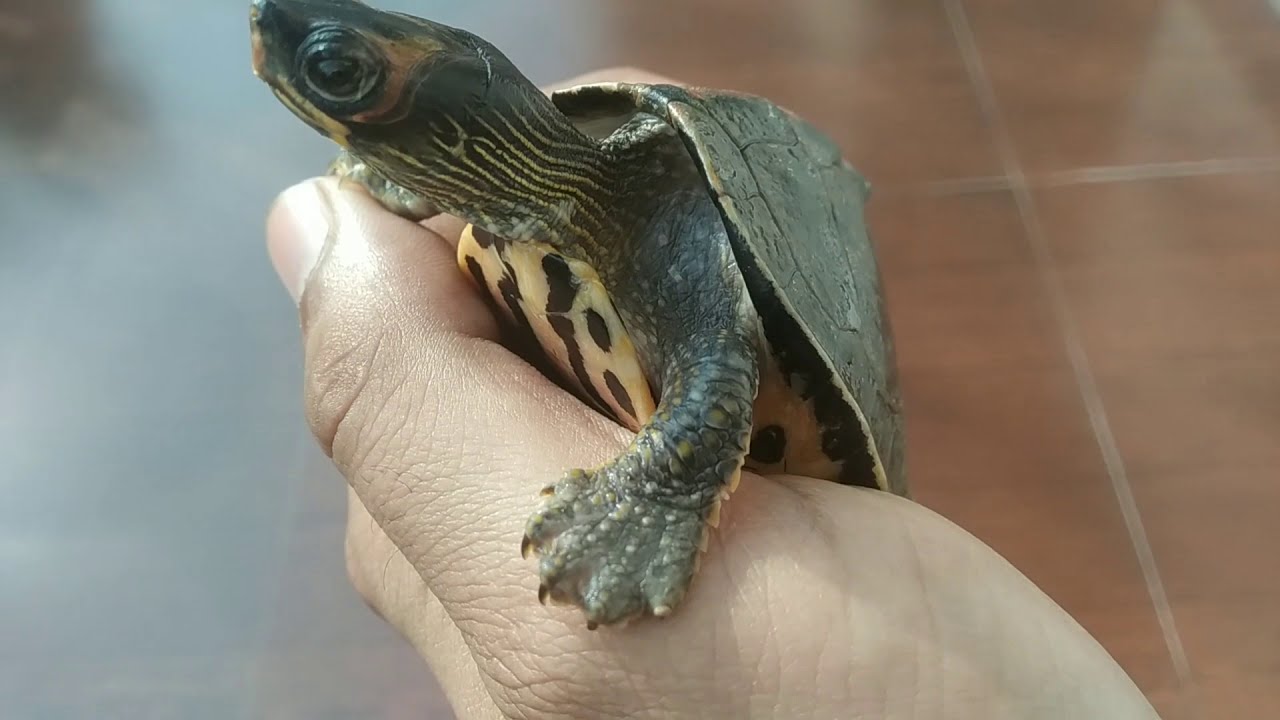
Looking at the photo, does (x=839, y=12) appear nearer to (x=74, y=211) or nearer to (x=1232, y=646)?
(x=1232, y=646)

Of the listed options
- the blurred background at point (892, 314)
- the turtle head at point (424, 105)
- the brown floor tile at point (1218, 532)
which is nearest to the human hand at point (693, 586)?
the turtle head at point (424, 105)

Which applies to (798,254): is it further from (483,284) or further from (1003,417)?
(1003,417)

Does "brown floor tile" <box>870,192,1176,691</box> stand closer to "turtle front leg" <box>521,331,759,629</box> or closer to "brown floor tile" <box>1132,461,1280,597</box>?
"brown floor tile" <box>1132,461,1280,597</box>

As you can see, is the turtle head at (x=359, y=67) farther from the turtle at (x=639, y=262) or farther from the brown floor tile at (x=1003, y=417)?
the brown floor tile at (x=1003, y=417)

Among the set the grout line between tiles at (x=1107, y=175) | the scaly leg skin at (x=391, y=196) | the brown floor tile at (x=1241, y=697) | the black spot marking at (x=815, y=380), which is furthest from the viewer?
the grout line between tiles at (x=1107, y=175)

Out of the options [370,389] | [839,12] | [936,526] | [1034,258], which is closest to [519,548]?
[370,389]

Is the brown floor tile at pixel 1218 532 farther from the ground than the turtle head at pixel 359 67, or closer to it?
closer to it
